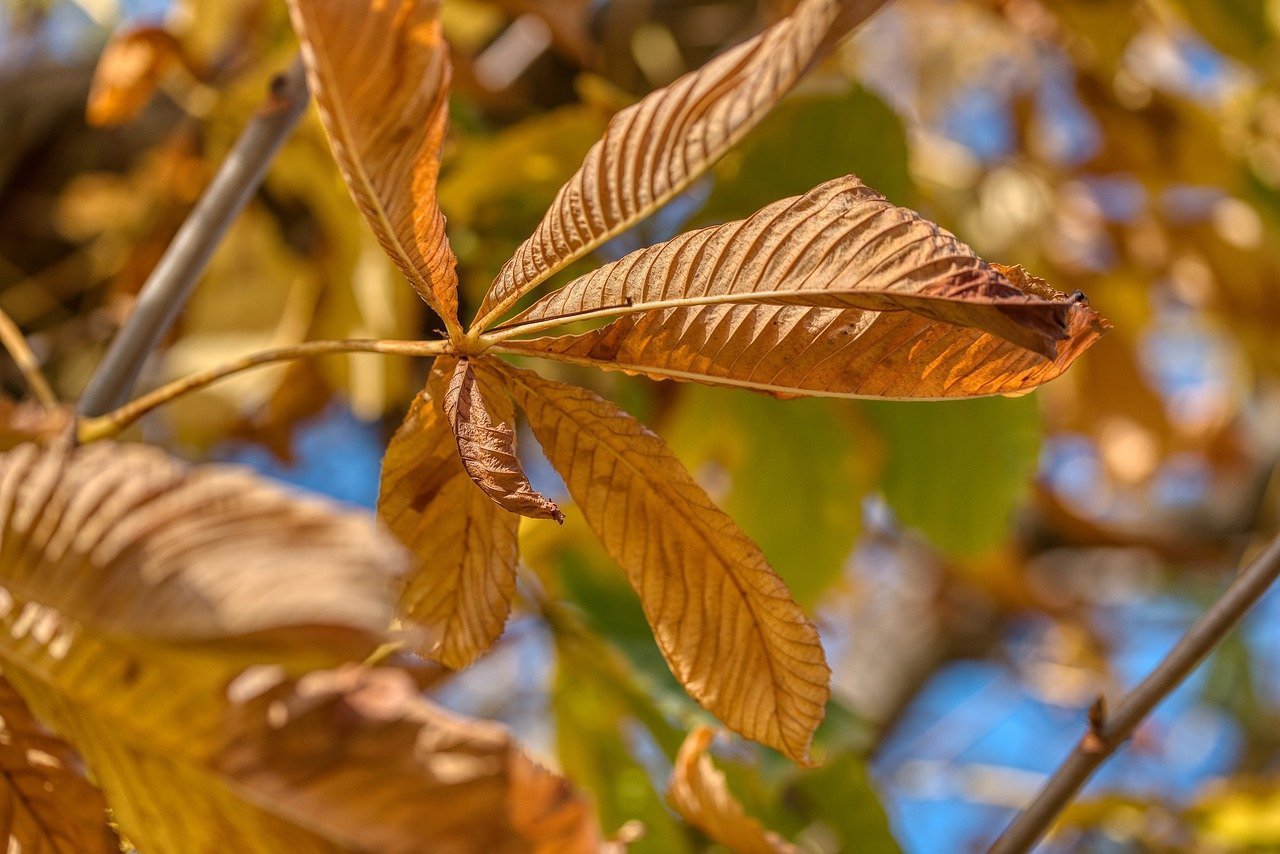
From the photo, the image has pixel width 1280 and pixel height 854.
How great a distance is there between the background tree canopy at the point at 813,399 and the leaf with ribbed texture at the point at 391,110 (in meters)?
0.01

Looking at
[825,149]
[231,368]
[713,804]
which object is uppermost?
[825,149]

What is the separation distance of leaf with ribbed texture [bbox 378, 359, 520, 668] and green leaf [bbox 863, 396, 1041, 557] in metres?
0.36

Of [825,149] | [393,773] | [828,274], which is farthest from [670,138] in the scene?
[825,149]

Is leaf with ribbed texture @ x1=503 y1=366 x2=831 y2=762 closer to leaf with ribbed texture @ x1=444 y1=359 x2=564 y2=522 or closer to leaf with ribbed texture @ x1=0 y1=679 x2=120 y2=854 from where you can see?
leaf with ribbed texture @ x1=444 y1=359 x2=564 y2=522

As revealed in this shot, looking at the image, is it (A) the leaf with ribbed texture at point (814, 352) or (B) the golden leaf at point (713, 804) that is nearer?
(A) the leaf with ribbed texture at point (814, 352)

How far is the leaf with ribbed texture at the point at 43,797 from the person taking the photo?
10.3 inches

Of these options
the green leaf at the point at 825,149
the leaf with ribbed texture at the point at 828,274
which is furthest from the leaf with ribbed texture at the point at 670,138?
the green leaf at the point at 825,149

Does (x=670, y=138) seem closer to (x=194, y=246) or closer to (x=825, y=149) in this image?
(x=194, y=246)

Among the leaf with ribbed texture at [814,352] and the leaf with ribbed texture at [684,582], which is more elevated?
the leaf with ribbed texture at [814,352]

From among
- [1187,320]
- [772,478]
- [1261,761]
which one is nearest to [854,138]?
[772,478]

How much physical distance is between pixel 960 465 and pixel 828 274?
389 millimetres

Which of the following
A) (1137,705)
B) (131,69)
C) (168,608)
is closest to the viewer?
(168,608)

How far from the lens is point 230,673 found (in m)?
0.26

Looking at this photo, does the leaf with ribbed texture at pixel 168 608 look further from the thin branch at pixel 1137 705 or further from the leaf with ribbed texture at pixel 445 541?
the thin branch at pixel 1137 705
